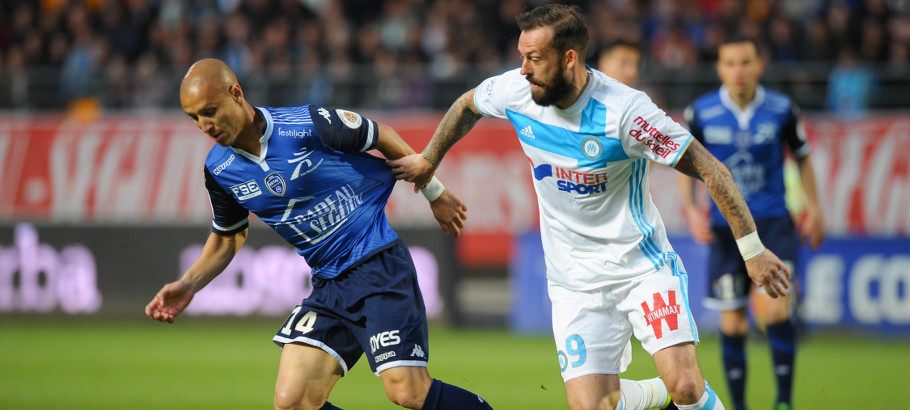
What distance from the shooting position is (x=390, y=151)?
5.42m

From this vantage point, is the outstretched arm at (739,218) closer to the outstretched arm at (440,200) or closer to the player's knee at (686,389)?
the player's knee at (686,389)

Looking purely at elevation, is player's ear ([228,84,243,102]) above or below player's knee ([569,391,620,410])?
above

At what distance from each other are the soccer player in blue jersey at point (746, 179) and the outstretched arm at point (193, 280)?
10.8 feet

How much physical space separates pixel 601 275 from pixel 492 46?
11513mm

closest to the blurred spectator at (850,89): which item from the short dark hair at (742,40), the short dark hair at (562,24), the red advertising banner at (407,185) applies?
the red advertising banner at (407,185)

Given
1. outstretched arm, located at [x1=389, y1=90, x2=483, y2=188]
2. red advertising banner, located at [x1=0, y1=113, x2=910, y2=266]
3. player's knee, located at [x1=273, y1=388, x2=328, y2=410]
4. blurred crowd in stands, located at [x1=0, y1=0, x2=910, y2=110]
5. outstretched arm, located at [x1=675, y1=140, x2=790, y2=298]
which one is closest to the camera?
outstretched arm, located at [x1=675, y1=140, x2=790, y2=298]

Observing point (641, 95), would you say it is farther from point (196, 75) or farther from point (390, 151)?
point (196, 75)

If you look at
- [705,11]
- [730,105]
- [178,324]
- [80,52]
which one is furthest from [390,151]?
[80,52]

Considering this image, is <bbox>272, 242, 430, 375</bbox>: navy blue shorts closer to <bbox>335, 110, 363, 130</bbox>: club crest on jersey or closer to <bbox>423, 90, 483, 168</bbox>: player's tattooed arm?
<bbox>423, 90, 483, 168</bbox>: player's tattooed arm

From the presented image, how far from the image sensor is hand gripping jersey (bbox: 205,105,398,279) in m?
5.16

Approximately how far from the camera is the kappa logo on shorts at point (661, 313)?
484cm

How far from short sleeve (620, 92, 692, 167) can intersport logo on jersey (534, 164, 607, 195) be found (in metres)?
0.22

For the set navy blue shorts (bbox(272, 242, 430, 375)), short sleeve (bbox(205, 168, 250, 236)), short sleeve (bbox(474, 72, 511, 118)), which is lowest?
navy blue shorts (bbox(272, 242, 430, 375))

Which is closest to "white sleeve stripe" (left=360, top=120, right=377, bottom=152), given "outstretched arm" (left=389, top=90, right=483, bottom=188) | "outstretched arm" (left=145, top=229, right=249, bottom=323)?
"outstretched arm" (left=389, top=90, right=483, bottom=188)
